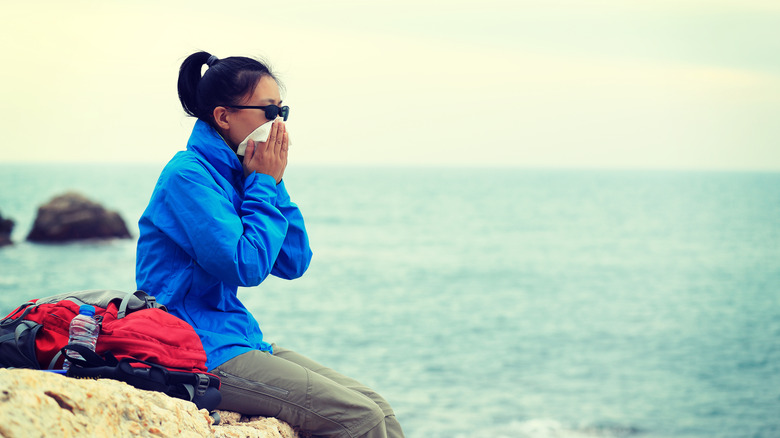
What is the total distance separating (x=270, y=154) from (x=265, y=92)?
0.30 m

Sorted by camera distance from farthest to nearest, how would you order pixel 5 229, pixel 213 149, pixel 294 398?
1. pixel 5 229
2. pixel 213 149
3. pixel 294 398

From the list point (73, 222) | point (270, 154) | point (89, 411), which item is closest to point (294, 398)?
point (89, 411)

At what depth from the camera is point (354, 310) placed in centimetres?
3253

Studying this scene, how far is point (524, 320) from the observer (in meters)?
34.1

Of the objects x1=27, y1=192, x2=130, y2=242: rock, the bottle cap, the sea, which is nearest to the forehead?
the bottle cap

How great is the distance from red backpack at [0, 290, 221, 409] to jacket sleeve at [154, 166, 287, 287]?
0.28m

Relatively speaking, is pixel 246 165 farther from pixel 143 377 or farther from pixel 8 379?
pixel 8 379

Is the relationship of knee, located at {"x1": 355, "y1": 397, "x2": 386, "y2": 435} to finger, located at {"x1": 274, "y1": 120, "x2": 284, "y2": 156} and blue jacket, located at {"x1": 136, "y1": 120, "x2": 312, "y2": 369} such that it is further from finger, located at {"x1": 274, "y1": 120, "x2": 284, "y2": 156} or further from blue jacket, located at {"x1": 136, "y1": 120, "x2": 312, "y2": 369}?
finger, located at {"x1": 274, "y1": 120, "x2": 284, "y2": 156}

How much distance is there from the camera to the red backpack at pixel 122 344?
2436mm

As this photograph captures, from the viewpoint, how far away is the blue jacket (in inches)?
105

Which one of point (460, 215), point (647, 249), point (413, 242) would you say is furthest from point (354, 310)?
point (460, 215)

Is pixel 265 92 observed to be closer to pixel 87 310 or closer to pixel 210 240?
pixel 210 240

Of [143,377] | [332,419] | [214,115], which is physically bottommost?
[332,419]

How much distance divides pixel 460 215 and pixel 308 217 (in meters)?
21.1
